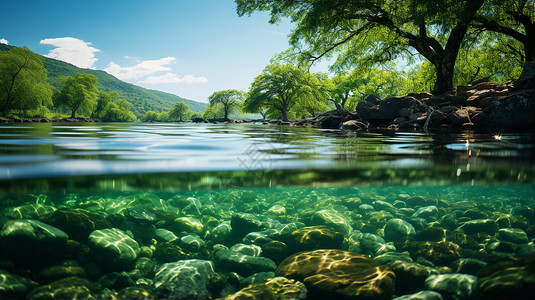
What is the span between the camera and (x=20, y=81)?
3638 centimetres

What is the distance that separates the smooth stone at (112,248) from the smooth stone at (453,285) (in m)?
6.77

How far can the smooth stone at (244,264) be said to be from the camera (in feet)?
20.7

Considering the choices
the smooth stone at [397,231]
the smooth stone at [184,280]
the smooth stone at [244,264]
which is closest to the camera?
the smooth stone at [184,280]

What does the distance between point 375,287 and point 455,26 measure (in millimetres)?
14819

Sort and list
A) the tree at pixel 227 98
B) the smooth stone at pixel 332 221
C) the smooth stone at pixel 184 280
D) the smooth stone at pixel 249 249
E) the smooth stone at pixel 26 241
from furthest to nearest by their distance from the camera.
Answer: the tree at pixel 227 98
the smooth stone at pixel 332 221
the smooth stone at pixel 249 249
the smooth stone at pixel 26 241
the smooth stone at pixel 184 280

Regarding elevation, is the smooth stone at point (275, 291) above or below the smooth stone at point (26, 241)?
below

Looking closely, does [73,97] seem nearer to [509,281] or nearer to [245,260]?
[245,260]

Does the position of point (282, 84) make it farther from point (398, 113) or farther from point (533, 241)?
point (533, 241)

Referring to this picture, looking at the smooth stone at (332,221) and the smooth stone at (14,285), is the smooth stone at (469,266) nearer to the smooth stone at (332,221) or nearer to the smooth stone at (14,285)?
the smooth stone at (332,221)

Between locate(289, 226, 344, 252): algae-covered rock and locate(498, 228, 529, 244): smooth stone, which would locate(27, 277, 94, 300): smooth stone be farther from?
locate(498, 228, 529, 244): smooth stone

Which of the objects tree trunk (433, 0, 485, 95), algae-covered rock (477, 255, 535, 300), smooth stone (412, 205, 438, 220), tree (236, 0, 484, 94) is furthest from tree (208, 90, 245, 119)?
algae-covered rock (477, 255, 535, 300)

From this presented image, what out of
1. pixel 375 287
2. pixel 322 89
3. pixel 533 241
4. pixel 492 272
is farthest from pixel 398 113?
pixel 322 89

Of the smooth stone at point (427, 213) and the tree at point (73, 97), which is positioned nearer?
the smooth stone at point (427, 213)

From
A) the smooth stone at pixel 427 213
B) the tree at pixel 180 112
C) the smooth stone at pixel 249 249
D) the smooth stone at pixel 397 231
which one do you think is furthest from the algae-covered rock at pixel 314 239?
the tree at pixel 180 112
